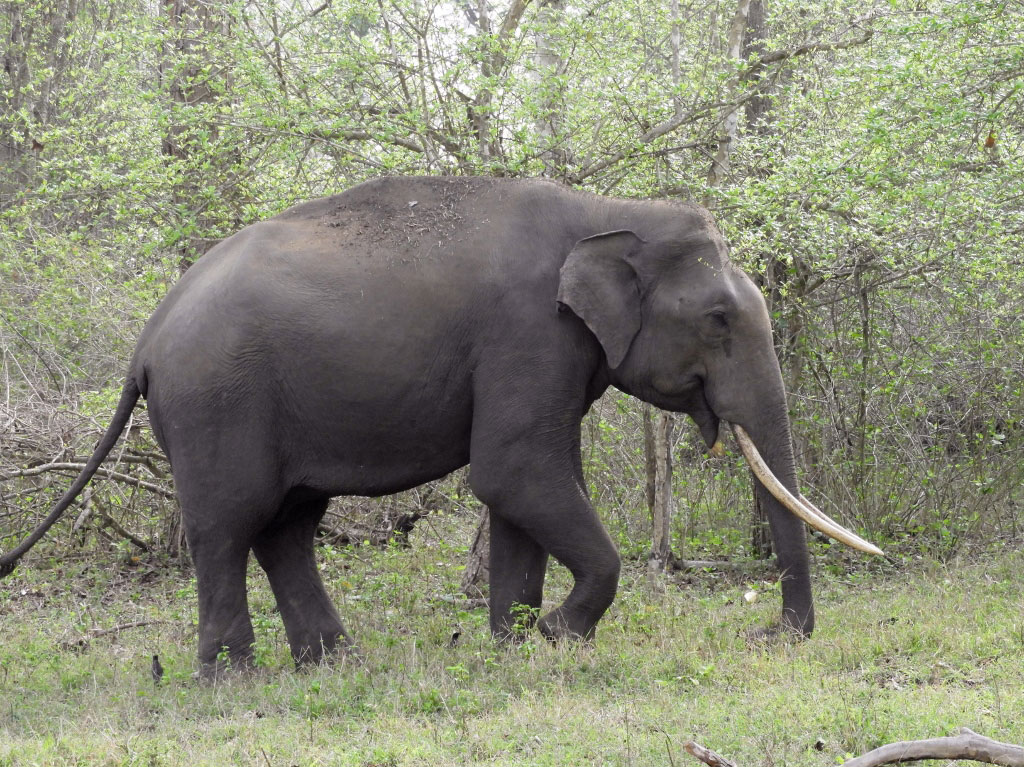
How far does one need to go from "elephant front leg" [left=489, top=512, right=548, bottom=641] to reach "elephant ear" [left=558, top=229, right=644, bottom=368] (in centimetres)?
117

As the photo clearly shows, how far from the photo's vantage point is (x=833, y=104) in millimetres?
10320

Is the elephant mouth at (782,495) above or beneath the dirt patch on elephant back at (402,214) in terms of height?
beneath

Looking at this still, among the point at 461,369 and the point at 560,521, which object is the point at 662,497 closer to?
the point at 560,521

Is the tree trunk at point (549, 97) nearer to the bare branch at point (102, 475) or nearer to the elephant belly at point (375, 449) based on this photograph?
the elephant belly at point (375, 449)

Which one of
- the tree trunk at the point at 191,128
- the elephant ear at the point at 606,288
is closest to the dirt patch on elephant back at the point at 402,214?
the elephant ear at the point at 606,288

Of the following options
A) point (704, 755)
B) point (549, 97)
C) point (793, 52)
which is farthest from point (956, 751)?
point (793, 52)

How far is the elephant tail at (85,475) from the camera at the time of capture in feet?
22.2

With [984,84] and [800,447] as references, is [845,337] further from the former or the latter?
[984,84]

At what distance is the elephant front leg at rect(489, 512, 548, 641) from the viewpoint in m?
7.10

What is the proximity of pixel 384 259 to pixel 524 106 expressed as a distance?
5.96 ft

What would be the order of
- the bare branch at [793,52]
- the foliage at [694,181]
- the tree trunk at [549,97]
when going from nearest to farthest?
the tree trunk at [549,97] < the foliage at [694,181] < the bare branch at [793,52]

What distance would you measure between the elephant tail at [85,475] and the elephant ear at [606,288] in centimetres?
249

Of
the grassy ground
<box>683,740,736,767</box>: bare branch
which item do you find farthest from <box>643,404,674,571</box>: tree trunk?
<box>683,740,736,767</box>: bare branch

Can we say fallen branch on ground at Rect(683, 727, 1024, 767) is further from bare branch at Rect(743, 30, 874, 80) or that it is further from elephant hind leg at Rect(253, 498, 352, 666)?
Answer: bare branch at Rect(743, 30, 874, 80)
